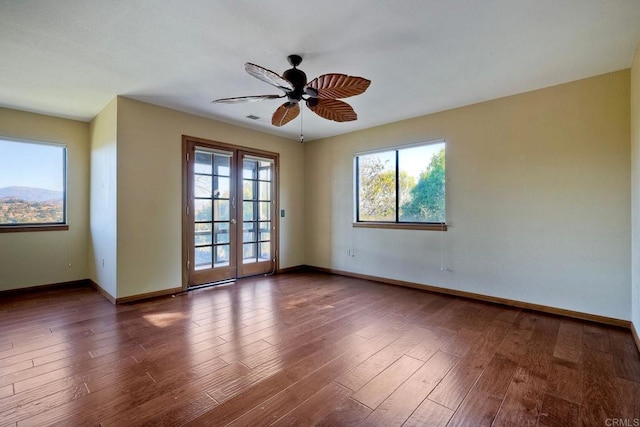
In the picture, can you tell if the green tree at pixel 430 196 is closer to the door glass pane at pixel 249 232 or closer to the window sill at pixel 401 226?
the window sill at pixel 401 226

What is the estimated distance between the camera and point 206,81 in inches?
129

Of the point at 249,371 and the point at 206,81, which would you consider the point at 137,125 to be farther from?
the point at 249,371

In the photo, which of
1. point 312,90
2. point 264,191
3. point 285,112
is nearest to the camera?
point 312,90

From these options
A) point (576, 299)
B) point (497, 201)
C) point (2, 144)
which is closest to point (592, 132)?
point (497, 201)

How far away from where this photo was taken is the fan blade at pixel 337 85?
2.27 meters

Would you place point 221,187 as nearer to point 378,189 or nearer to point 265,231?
point 265,231

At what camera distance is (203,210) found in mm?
4574

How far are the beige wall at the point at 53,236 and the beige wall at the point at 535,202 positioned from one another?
4988mm

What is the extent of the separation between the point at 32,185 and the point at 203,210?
2.49 m

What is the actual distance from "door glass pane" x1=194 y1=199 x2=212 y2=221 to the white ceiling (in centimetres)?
154

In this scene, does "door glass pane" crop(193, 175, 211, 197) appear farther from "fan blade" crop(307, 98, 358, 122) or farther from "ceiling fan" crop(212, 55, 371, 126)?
"fan blade" crop(307, 98, 358, 122)

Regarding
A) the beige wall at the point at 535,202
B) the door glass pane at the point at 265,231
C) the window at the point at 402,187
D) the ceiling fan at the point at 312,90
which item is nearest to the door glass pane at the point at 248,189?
the door glass pane at the point at 265,231

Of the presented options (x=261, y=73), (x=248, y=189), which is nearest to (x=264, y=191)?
(x=248, y=189)

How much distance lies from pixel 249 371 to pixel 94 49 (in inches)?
121
